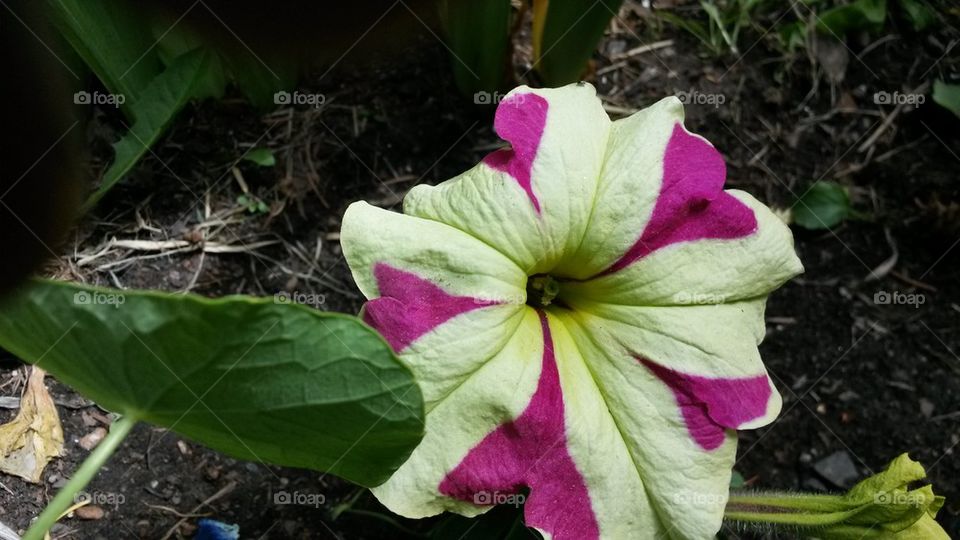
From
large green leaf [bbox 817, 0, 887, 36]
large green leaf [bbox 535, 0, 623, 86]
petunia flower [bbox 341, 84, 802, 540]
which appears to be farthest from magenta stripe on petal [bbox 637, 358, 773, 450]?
large green leaf [bbox 817, 0, 887, 36]

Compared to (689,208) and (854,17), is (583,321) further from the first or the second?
(854,17)

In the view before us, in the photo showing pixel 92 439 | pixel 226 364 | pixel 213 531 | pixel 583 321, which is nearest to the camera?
pixel 226 364

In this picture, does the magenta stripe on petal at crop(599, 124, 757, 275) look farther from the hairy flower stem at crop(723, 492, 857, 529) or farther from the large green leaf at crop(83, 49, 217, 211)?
→ the large green leaf at crop(83, 49, 217, 211)

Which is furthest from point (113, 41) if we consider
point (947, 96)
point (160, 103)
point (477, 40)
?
point (947, 96)

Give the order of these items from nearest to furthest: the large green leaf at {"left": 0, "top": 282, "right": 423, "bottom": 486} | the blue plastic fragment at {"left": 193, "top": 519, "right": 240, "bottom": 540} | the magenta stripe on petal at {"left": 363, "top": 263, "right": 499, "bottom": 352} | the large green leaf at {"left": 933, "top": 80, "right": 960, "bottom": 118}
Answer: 1. the large green leaf at {"left": 0, "top": 282, "right": 423, "bottom": 486}
2. the magenta stripe on petal at {"left": 363, "top": 263, "right": 499, "bottom": 352}
3. the blue plastic fragment at {"left": 193, "top": 519, "right": 240, "bottom": 540}
4. the large green leaf at {"left": 933, "top": 80, "right": 960, "bottom": 118}

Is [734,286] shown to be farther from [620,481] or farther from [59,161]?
[59,161]

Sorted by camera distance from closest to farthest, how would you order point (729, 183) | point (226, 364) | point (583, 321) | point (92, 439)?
1. point (226, 364)
2. point (583, 321)
3. point (92, 439)
4. point (729, 183)
